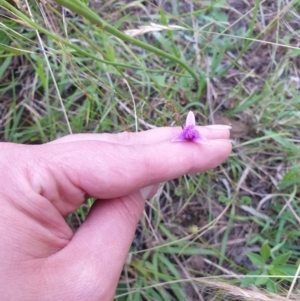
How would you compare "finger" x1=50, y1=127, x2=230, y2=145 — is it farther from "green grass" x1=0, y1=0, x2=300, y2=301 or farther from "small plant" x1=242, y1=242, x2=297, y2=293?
"small plant" x1=242, y1=242, x2=297, y2=293

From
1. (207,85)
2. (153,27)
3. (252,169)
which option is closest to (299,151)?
(252,169)

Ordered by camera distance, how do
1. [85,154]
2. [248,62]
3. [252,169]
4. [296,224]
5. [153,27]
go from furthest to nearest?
[248,62] < [252,169] < [296,224] < [153,27] < [85,154]

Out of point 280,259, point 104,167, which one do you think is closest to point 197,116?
point 280,259

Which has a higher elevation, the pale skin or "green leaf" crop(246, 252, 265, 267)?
the pale skin

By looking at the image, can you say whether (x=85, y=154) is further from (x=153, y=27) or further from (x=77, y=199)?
(x=153, y=27)

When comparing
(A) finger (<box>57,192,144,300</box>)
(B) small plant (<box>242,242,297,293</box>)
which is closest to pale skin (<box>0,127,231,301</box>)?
(A) finger (<box>57,192,144,300</box>)

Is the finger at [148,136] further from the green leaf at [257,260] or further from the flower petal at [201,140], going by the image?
the green leaf at [257,260]

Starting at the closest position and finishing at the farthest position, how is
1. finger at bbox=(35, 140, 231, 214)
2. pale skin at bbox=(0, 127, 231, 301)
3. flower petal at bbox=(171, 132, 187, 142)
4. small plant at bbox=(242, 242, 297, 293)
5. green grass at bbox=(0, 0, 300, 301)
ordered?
pale skin at bbox=(0, 127, 231, 301) < finger at bbox=(35, 140, 231, 214) < flower petal at bbox=(171, 132, 187, 142) < small plant at bbox=(242, 242, 297, 293) < green grass at bbox=(0, 0, 300, 301)
